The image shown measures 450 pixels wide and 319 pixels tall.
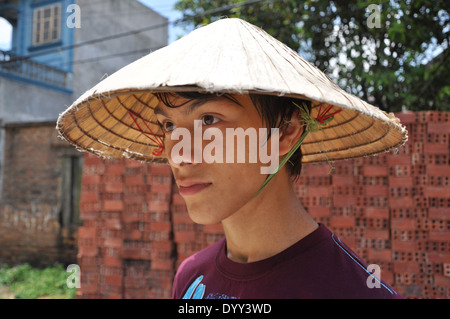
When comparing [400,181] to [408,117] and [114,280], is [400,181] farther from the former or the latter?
[114,280]

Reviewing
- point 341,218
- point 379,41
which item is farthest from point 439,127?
point 379,41

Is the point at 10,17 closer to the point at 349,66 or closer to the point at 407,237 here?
the point at 349,66

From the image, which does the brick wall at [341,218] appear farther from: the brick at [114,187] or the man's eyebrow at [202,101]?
the man's eyebrow at [202,101]

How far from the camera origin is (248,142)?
4.26 feet

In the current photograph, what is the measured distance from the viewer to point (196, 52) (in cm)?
122

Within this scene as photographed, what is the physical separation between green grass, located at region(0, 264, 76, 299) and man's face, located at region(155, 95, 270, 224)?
21.0 feet

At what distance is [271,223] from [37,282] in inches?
312

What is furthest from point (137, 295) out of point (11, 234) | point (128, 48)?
point (128, 48)

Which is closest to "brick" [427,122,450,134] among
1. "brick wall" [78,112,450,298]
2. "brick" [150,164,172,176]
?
"brick wall" [78,112,450,298]

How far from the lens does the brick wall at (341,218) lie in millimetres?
4051

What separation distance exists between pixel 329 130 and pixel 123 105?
3.04 ft

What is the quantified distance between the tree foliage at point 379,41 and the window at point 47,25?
9134 millimetres

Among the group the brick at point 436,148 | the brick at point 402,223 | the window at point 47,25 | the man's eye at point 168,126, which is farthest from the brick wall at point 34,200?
the man's eye at point 168,126

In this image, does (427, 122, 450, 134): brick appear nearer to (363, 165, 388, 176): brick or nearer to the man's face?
(363, 165, 388, 176): brick
